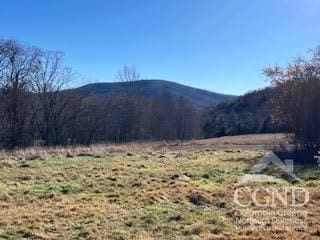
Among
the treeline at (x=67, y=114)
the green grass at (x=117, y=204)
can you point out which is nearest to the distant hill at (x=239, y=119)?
the treeline at (x=67, y=114)

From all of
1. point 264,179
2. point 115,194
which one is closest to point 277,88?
point 264,179

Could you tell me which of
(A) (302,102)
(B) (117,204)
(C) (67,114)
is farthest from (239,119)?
(B) (117,204)

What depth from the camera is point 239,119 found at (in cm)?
6956

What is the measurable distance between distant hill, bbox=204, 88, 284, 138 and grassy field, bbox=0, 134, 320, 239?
48.2 m

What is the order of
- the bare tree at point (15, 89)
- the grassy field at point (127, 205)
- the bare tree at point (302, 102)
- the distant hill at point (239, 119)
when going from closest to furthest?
1. the grassy field at point (127, 205)
2. the bare tree at point (302, 102)
3. the bare tree at point (15, 89)
4. the distant hill at point (239, 119)

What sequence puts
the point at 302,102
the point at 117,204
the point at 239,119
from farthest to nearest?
the point at 239,119
the point at 302,102
the point at 117,204

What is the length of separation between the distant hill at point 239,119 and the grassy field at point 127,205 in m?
48.2

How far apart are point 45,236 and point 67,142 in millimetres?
35986

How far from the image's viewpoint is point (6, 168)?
13.9 m

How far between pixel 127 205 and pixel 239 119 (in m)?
62.9

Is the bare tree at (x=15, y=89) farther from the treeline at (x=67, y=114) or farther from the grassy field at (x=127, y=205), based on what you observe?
the grassy field at (x=127, y=205)

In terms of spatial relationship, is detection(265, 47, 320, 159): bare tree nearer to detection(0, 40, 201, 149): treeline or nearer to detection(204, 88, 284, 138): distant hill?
detection(0, 40, 201, 149): treeline

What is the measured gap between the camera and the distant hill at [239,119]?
65.0 metres

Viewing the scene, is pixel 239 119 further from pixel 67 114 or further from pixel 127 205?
pixel 127 205
